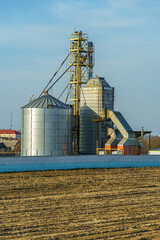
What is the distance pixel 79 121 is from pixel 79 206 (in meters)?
30.2

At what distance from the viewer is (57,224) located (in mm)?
13086

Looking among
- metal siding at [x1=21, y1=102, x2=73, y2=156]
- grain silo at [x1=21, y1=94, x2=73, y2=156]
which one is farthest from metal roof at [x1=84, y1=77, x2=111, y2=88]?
metal siding at [x1=21, y1=102, x2=73, y2=156]

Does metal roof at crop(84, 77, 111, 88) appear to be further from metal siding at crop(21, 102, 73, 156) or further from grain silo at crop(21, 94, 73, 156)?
metal siding at crop(21, 102, 73, 156)

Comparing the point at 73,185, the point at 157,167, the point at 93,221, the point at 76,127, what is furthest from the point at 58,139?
the point at 93,221

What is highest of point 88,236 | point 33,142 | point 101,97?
point 101,97

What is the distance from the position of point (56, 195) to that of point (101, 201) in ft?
8.81

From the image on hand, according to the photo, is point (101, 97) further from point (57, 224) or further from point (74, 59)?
point (57, 224)

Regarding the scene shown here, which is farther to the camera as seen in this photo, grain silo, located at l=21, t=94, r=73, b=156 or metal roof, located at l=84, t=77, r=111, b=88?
metal roof, located at l=84, t=77, r=111, b=88

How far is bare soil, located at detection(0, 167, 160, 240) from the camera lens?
12219mm

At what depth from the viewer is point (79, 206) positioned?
16.3 m

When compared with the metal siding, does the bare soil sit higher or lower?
lower

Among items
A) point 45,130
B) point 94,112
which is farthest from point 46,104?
point 94,112

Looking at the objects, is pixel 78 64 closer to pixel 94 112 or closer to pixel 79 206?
pixel 94 112

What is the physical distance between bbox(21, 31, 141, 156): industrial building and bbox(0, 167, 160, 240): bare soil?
1218 centimetres
